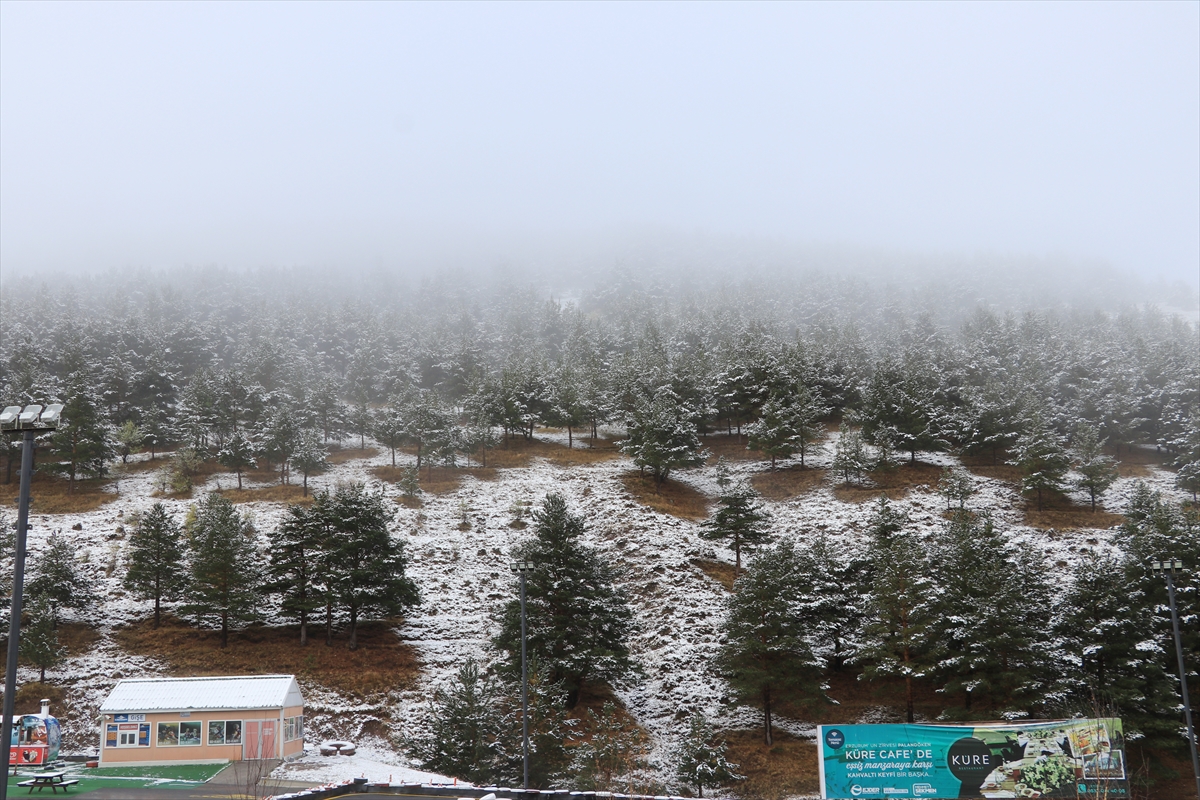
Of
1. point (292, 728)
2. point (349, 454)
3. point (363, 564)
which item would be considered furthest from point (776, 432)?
point (292, 728)

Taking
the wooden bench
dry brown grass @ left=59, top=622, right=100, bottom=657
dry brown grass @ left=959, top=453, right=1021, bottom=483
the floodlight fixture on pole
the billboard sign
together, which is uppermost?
dry brown grass @ left=959, top=453, right=1021, bottom=483

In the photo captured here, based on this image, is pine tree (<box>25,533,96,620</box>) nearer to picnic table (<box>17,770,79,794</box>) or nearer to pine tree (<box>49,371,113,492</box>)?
pine tree (<box>49,371,113,492</box>)

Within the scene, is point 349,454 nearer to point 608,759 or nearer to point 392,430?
point 392,430

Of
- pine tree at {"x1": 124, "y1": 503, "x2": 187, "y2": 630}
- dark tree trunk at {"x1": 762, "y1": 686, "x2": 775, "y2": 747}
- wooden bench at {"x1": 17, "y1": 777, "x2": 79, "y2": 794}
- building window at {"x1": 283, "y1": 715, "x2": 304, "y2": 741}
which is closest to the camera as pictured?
wooden bench at {"x1": 17, "y1": 777, "x2": 79, "y2": 794}

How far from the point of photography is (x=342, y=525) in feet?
131

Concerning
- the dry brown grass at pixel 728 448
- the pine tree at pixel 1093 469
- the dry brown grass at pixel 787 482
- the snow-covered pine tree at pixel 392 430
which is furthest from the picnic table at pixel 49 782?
the pine tree at pixel 1093 469

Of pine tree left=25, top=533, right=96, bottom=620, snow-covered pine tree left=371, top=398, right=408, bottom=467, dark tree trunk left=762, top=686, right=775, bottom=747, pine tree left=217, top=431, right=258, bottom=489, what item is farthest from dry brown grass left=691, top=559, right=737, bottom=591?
pine tree left=217, top=431, right=258, bottom=489

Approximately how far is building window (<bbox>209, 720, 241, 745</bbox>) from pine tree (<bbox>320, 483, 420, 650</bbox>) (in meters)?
10.7

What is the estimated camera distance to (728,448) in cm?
6850

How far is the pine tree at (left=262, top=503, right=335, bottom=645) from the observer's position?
1547 inches

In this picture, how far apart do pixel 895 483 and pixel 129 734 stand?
50.0 metres

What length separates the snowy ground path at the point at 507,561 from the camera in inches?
1412

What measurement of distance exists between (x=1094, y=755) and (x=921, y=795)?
4.19 meters

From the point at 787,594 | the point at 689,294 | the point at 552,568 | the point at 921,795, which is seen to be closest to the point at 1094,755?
the point at 921,795
